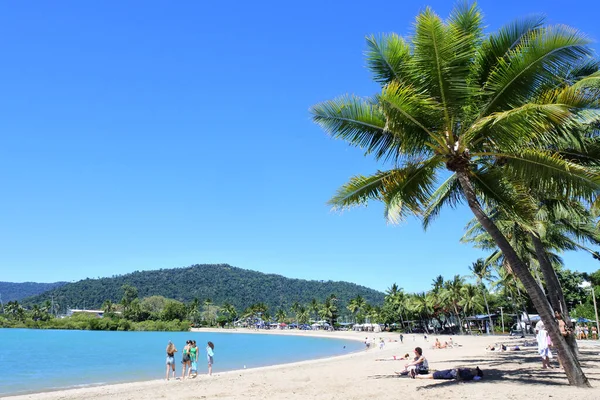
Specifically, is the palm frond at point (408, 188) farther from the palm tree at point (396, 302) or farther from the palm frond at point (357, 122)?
the palm tree at point (396, 302)

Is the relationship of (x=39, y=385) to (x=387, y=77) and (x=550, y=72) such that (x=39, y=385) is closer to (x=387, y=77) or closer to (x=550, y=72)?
(x=387, y=77)

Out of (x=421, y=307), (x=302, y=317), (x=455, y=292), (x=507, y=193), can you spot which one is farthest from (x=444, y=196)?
Answer: (x=302, y=317)

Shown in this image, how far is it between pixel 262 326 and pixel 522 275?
420 feet

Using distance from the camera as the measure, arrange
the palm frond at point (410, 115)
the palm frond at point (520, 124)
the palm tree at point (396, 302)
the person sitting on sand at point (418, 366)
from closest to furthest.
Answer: the palm frond at point (520, 124)
the palm frond at point (410, 115)
the person sitting on sand at point (418, 366)
the palm tree at point (396, 302)

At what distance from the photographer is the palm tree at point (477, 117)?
326 inches

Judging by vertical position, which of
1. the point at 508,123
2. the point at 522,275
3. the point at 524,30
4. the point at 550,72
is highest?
the point at 524,30

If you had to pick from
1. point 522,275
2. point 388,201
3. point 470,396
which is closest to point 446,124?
point 388,201

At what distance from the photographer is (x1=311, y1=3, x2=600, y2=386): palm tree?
829 centimetres

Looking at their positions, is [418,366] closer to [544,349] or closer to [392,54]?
[544,349]

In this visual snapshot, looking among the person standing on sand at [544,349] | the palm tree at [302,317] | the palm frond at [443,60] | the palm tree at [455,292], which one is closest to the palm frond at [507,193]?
the palm frond at [443,60]

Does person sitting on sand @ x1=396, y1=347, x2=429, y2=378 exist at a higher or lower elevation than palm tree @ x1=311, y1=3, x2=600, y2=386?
lower

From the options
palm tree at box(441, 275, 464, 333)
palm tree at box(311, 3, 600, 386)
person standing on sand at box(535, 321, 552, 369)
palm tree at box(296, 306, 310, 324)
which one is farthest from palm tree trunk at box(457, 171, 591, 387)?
palm tree at box(296, 306, 310, 324)

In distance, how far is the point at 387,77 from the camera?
32.9 ft

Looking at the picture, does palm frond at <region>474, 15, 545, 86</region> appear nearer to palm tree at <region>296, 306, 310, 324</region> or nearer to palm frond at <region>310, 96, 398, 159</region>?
palm frond at <region>310, 96, 398, 159</region>
